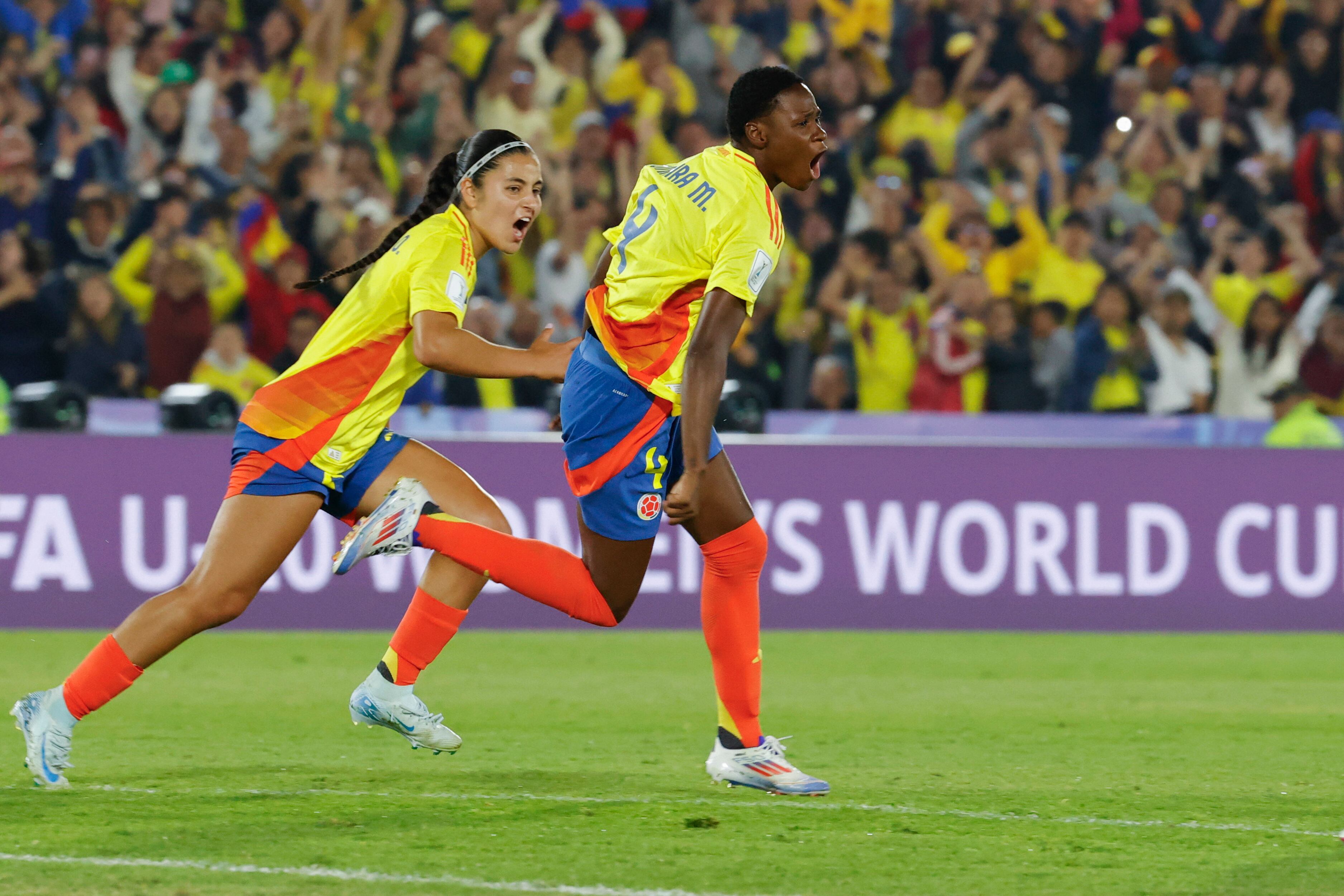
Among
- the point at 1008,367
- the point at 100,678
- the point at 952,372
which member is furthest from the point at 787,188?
the point at 100,678

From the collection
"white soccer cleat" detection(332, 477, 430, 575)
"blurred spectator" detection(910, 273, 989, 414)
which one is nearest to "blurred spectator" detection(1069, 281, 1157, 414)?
"blurred spectator" detection(910, 273, 989, 414)

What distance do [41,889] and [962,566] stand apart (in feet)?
23.8

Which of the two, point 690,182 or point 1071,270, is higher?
point 690,182

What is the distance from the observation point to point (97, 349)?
38.4ft

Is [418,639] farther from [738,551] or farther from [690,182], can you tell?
[690,182]

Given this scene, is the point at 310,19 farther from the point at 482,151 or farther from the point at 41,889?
the point at 41,889

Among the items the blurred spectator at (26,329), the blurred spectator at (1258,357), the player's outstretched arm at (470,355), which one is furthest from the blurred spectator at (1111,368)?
the player's outstretched arm at (470,355)

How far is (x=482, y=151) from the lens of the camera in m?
5.92

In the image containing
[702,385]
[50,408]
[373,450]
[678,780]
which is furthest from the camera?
[50,408]

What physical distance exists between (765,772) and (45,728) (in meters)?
2.17

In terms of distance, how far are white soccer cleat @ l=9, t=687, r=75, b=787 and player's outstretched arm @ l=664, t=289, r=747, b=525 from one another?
6.32 ft

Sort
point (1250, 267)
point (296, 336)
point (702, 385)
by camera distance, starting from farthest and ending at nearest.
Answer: point (1250, 267) < point (296, 336) < point (702, 385)

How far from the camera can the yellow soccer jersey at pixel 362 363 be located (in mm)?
5617

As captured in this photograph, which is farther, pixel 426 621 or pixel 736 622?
pixel 426 621
